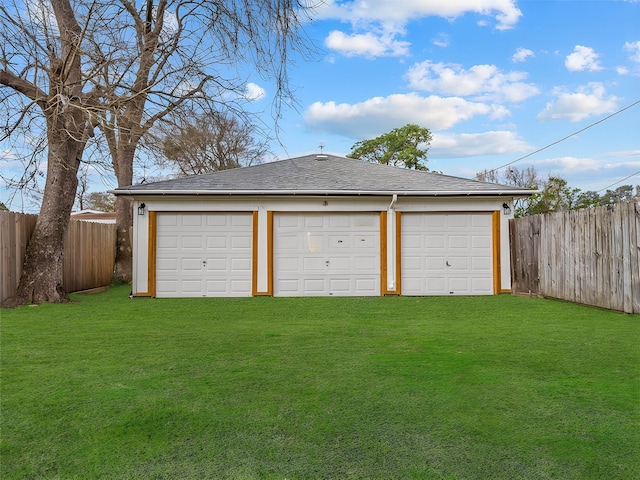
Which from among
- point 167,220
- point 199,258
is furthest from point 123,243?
point 199,258

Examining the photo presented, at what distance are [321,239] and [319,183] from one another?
1.40 meters

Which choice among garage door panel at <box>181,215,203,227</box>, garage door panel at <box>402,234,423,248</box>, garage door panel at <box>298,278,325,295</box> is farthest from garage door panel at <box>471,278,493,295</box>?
garage door panel at <box>181,215,203,227</box>

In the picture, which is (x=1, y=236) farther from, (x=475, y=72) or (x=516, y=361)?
(x=475, y=72)

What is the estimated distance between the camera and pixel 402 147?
3506 cm

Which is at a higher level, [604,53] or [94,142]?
[604,53]

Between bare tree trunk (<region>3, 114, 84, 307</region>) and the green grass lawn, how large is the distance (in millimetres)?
2804

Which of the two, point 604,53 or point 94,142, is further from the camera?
point 604,53

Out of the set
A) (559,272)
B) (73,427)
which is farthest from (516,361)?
(559,272)

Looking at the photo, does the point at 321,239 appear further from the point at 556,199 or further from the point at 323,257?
the point at 556,199

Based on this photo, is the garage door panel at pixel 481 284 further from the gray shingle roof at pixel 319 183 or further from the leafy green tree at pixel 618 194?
the leafy green tree at pixel 618 194

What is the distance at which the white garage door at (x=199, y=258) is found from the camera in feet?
35.8

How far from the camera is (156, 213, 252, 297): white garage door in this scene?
1092 centimetres

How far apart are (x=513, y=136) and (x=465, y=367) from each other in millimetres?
23047

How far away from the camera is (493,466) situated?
2.41m
